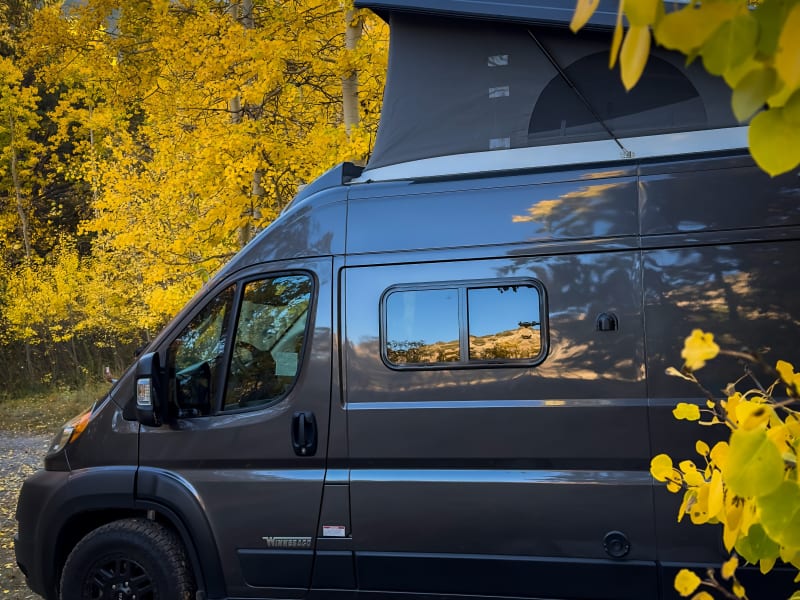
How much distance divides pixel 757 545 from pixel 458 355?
256 centimetres

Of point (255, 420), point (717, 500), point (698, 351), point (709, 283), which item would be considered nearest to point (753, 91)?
point (698, 351)

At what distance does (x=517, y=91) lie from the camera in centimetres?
399

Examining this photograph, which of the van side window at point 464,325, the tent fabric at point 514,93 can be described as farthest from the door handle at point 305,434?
the tent fabric at point 514,93

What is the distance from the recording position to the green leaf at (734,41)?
0.85 m

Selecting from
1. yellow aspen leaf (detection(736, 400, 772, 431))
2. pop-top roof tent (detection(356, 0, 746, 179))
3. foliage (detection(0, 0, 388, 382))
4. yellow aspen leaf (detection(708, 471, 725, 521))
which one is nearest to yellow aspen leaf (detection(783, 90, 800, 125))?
yellow aspen leaf (detection(736, 400, 772, 431))

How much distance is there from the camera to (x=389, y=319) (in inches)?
152

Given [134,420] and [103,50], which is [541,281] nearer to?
[134,420]

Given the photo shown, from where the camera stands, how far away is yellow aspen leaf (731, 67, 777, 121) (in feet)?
2.85

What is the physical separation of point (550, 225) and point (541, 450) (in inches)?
38.4

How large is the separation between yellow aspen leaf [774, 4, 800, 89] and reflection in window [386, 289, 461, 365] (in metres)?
2.89

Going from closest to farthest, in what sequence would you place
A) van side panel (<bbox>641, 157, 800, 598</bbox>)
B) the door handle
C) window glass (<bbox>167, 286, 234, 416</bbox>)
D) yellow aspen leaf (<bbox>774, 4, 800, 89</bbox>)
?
1. yellow aspen leaf (<bbox>774, 4, 800, 89</bbox>)
2. van side panel (<bbox>641, 157, 800, 598</bbox>)
3. the door handle
4. window glass (<bbox>167, 286, 234, 416</bbox>)

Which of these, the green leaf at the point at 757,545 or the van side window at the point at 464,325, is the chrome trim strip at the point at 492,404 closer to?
the van side window at the point at 464,325

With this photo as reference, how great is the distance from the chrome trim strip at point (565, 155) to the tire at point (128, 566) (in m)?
2.06

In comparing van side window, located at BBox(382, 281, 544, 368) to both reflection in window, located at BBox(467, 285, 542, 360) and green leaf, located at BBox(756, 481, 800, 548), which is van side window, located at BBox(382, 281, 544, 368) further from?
green leaf, located at BBox(756, 481, 800, 548)
